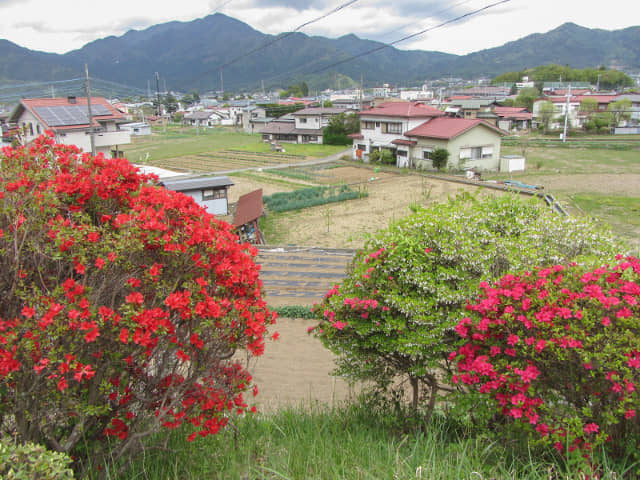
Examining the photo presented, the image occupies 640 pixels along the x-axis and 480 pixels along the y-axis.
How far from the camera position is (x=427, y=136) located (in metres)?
32.3

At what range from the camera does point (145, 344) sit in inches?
112

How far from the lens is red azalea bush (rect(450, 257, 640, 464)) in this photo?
3176 millimetres

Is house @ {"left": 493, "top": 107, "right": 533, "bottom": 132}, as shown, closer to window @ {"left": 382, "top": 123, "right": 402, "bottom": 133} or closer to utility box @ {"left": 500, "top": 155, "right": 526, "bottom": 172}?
window @ {"left": 382, "top": 123, "right": 402, "bottom": 133}

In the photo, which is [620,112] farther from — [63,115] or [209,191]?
[63,115]

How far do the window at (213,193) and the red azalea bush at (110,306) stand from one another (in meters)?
16.9

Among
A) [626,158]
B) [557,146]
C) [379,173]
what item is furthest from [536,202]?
[557,146]

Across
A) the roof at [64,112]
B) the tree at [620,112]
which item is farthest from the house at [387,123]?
the tree at [620,112]

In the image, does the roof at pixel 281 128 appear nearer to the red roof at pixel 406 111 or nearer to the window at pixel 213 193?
the red roof at pixel 406 111

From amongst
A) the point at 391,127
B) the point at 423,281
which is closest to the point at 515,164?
the point at 391,127

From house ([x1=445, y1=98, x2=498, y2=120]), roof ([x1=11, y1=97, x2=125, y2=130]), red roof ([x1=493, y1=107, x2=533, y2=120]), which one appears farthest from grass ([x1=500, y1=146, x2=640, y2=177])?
roof ([x1=11, y1=97, x2=125, y2=130])

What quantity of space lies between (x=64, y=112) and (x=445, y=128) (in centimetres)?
2625

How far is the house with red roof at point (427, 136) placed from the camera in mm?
31312

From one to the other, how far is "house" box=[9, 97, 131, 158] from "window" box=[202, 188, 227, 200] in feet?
31.9

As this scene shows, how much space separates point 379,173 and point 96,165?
97.1 ft
